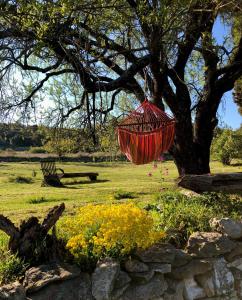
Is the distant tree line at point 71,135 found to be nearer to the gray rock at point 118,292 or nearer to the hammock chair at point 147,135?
the hammock chair at point 147,135

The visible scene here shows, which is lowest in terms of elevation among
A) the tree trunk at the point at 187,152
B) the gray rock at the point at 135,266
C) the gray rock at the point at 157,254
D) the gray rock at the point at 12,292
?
the gray rock at the point at 12,292

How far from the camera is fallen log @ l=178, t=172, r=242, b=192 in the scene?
813 cm

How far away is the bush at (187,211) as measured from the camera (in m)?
6.37

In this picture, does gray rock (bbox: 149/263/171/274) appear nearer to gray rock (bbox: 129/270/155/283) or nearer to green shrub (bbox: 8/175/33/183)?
gray rock (bbox: 129/270/155/283)

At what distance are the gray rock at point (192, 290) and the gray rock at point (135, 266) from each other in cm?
71

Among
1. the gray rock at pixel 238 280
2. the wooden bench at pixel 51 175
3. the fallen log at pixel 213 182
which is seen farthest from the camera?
the wooden bench at pixel 51 175

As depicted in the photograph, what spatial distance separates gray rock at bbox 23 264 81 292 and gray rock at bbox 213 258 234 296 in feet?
6.73

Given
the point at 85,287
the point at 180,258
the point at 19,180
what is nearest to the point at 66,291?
the point at 85,287

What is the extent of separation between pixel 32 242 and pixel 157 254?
1.54 meters

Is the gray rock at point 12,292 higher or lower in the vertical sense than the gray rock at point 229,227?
lower

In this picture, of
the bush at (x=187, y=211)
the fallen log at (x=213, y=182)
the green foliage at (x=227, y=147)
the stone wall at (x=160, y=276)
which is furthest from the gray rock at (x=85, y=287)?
the green foliage at (x=227, y=147)

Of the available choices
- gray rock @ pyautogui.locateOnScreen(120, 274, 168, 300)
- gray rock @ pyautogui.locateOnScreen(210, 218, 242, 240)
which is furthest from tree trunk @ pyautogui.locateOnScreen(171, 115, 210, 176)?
gray rock @ pyautogui.locateOnScreen(120, 274, 168, 300)

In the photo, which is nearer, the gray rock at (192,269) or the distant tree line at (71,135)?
the gray rock at (192,269)

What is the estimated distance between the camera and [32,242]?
5.20 meters
